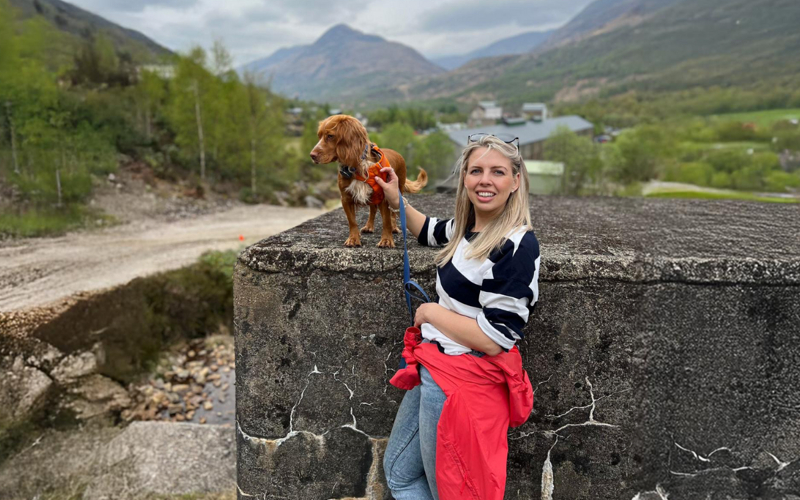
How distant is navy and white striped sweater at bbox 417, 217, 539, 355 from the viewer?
183cm

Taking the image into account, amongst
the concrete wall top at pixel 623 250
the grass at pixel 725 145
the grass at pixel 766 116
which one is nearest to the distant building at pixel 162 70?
the concrete wall top at pixel 623 250

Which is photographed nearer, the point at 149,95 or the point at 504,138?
the point at 504,138

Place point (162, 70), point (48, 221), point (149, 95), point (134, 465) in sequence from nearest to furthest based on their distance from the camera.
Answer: point (134, 465), point (48, 221), point (149, 95), point (162, 70)

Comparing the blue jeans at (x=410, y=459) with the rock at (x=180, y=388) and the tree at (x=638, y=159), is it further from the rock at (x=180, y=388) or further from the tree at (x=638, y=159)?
the tree at (x=638, y=159)

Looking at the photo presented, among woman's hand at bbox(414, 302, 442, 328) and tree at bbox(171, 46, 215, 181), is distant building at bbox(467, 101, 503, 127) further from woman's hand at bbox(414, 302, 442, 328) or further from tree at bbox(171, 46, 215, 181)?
woman's hand at bbox(414, 302, 442, 328)

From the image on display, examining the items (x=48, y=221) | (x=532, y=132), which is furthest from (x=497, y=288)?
(x=532, y=132)

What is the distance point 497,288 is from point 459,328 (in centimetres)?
24

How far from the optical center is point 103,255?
11844 millimetres

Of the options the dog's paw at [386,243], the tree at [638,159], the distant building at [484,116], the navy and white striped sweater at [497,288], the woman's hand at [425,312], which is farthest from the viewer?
the distant building at [484,116]

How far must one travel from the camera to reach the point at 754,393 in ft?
8.61

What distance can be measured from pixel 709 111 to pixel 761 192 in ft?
98.9

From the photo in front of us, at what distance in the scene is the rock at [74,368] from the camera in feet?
24.5

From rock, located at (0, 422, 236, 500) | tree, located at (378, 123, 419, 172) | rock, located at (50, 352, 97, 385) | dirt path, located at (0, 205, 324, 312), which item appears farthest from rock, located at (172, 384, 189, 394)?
tree, located at (378, 123, 419, 172)

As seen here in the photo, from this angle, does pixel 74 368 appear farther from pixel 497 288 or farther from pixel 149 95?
pixel 149 95
